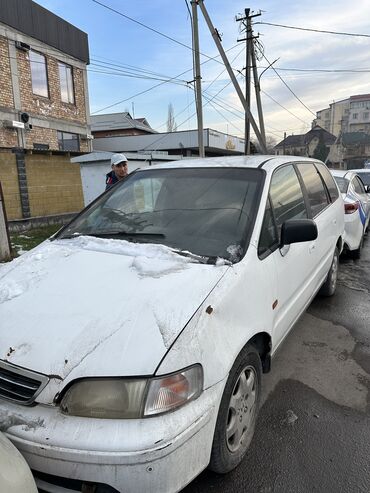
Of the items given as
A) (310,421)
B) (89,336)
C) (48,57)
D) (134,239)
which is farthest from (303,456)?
(48,57)

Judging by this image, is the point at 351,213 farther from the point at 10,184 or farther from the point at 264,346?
the point at 10,184

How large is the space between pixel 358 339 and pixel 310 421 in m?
1.61

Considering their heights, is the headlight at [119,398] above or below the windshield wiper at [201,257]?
below

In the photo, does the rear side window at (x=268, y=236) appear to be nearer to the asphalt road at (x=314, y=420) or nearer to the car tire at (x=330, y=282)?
the asphalt road at (x=314, y=420)

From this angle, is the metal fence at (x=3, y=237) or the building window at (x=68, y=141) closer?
the metal fence at (x=3, y=237)

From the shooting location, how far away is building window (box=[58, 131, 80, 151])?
63.5ft

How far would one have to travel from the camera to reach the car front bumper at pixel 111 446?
5.18 feet

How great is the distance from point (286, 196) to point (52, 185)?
10.2 metres

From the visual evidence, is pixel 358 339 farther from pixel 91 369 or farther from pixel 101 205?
pixel 91 369

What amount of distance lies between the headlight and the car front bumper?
31mm

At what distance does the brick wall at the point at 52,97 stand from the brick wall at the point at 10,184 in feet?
24.1

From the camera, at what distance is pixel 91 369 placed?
1.71 meters

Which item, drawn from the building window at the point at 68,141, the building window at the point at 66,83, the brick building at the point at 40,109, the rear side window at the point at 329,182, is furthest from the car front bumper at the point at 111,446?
the building window at the point at 66,83

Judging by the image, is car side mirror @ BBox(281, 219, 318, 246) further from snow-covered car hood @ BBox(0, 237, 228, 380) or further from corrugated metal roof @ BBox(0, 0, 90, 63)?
corrugated metal roof @ BBox(0, 0, 90, 63)
